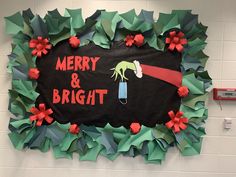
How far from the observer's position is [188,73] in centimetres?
204

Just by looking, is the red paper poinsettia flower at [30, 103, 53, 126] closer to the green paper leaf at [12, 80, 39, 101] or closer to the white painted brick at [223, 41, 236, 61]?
the green paper leaf at [12, 80, 39, 101]

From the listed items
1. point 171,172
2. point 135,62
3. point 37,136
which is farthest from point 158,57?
point 37,136

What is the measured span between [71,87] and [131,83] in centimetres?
46

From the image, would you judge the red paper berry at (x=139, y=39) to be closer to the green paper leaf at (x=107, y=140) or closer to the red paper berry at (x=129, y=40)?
the red paper berry at (x=129, y=40)

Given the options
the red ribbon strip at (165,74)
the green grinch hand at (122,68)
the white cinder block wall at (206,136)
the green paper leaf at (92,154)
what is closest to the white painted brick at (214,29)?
the white cinder block wall at (206,136)

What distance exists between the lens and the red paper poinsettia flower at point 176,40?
6.66 feet

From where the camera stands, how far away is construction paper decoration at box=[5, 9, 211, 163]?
6.69 feet

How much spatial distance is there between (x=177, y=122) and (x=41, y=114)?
1035mm

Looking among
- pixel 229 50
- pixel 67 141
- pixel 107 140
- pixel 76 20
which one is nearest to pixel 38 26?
pixel 76 20

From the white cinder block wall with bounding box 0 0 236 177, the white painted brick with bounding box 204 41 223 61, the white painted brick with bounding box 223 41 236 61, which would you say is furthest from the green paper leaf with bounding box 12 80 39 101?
the white painted brick with bounding box 223 41 236 61

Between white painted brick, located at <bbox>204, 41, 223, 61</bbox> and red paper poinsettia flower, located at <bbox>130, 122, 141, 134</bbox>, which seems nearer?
red paper poinsettia flower, located at <bbox>130, 122, 141, 134</bbox>

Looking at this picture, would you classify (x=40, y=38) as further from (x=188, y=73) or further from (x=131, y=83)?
(x=188, y=73)

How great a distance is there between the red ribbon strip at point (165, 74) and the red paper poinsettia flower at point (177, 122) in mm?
222

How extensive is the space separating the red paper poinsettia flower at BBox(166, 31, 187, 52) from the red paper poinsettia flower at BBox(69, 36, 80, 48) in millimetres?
688
